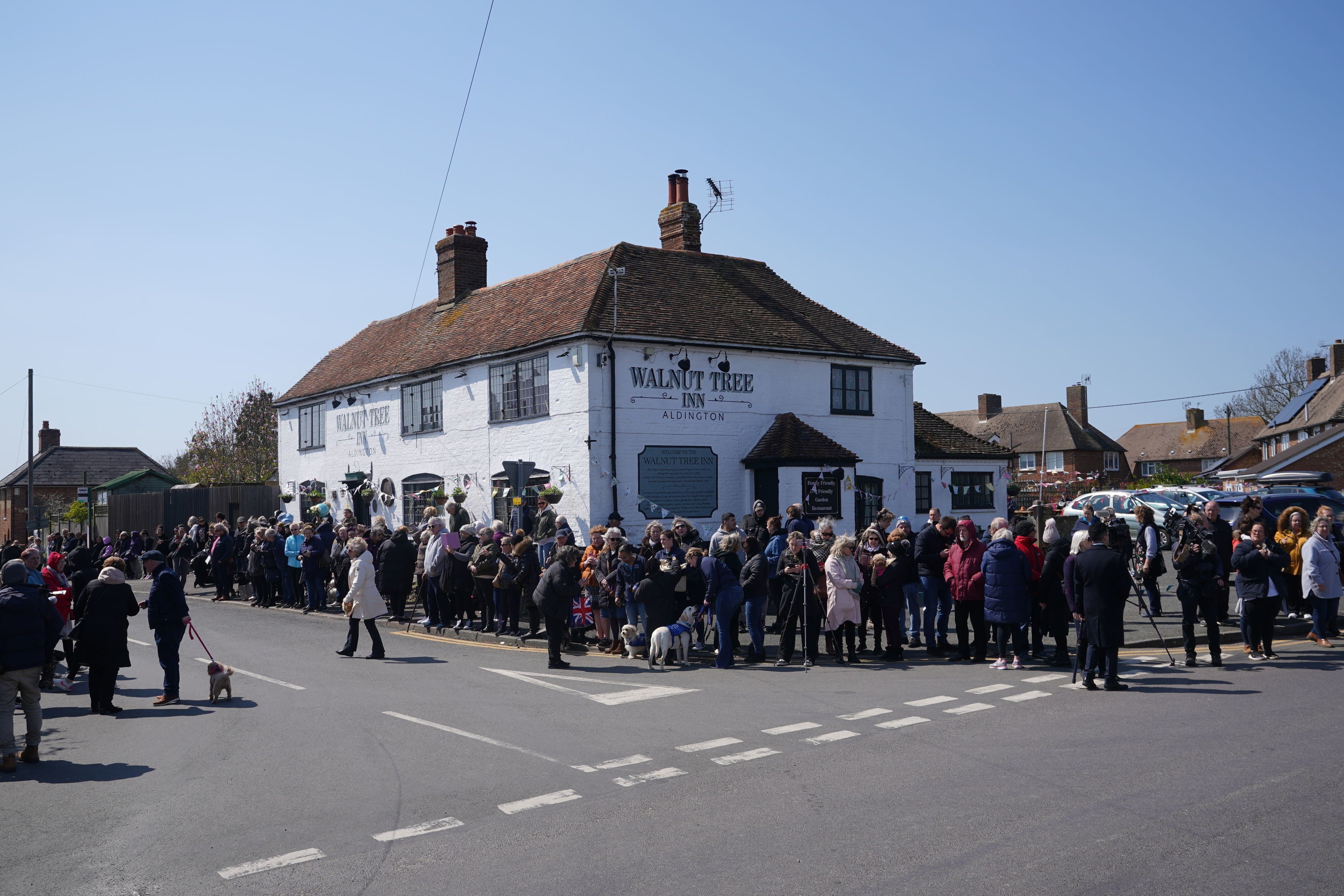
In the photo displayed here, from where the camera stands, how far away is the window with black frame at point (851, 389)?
87.7 feet

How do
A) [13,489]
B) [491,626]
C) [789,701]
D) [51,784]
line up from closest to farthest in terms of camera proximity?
1. [51,784]
2. [789,701]
3. [491,626]
4. [13,489]

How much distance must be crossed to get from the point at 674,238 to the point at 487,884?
981 inches

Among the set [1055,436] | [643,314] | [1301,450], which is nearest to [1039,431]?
Answer: [1055,436]

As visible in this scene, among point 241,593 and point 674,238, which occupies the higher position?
point 674,238

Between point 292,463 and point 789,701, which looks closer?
point 789,701

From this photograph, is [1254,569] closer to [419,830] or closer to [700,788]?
[700,788]

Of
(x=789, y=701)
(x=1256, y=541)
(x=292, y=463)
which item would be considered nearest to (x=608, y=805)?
(x=789, y=701)

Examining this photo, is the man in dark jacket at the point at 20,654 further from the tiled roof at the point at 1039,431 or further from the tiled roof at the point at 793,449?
the tiled roof at the point at 1039,431

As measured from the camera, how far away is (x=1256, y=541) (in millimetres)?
11969

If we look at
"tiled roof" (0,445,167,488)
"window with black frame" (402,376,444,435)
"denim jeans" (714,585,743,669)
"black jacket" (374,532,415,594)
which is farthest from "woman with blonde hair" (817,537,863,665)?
"tiled roof" (0,445,167,488)

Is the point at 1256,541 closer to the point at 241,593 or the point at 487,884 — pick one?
the point at 487,884

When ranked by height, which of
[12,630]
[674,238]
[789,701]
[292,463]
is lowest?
[789,701]

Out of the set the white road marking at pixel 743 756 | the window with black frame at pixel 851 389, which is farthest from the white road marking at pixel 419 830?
the window with black frame at pixel 851 389

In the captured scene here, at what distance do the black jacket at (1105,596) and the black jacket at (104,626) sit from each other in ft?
32.3
